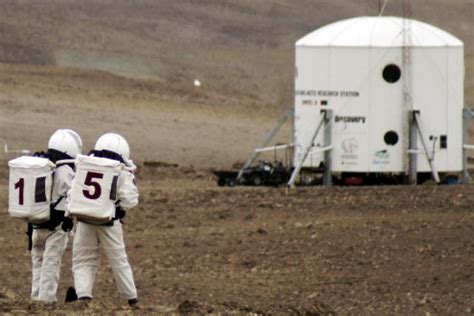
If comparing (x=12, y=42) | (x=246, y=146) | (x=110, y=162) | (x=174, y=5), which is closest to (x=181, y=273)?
(x=110, y=162)

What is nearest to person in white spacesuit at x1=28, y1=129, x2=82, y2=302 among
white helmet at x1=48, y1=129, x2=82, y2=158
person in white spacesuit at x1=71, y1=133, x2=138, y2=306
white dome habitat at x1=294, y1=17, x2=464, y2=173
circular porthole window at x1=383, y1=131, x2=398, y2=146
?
white helmet at x1=48, y1=129, x2=82, y2=158

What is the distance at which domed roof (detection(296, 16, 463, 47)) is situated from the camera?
2980 cm

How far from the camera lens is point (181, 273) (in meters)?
21.8

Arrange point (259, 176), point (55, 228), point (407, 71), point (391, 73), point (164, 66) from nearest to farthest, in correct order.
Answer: point (55, 228), point (407, 71), point (391, 73), point (259, 176), point (164, 66)

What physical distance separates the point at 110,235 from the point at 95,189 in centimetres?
60

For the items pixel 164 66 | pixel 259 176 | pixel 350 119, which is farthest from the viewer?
pixel 164 66


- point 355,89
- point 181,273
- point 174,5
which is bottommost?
Answer: point 181,273

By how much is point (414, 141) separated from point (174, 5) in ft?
101

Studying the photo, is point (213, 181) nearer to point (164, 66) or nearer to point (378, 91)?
point (378, 91)

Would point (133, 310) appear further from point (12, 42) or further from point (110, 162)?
point (12, 42)

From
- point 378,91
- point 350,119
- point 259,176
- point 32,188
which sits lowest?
point 32,188

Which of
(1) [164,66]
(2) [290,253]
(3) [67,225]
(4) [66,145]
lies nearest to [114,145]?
(4) [66,145]

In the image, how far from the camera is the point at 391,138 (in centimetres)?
Result: 3002

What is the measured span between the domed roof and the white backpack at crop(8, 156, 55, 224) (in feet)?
44.8
